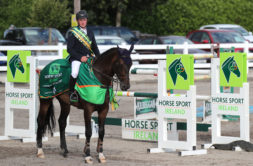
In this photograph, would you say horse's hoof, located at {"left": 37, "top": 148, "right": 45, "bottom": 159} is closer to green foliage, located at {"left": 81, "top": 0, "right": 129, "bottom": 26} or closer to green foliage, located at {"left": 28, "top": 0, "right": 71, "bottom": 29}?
green foliage, located at {"left": 28, "top": 0, "right": 71, "bottom": 29}

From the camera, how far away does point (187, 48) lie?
28.2m

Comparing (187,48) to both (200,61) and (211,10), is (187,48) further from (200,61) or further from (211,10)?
(211,10)

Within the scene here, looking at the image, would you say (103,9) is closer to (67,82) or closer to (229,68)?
(229,68)

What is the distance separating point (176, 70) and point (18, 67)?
3232 millimetres

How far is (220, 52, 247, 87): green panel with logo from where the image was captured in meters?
11.7

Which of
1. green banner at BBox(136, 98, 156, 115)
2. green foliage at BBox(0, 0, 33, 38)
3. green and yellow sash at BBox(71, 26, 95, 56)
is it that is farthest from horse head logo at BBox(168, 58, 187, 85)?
green foliage at BBox(0, 0, 33, 38)

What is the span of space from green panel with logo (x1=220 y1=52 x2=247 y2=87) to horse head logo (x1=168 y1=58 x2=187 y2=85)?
1.00 meters

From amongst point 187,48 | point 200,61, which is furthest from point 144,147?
point 187,48

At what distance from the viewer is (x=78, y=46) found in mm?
11133

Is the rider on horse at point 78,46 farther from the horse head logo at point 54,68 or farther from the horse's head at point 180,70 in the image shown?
the horse's head at point 180,70

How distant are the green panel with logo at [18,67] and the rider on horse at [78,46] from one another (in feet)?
6.34

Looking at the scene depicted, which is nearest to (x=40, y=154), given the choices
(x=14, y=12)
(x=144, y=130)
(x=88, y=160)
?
(x=88, y=160)

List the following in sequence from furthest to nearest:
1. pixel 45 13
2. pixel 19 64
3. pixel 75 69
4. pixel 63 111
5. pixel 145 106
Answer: pixel 45 13, pixel 145 106, pixel 19 64, pixel 63 111, pixel 75 69

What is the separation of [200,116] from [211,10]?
29.9 m
